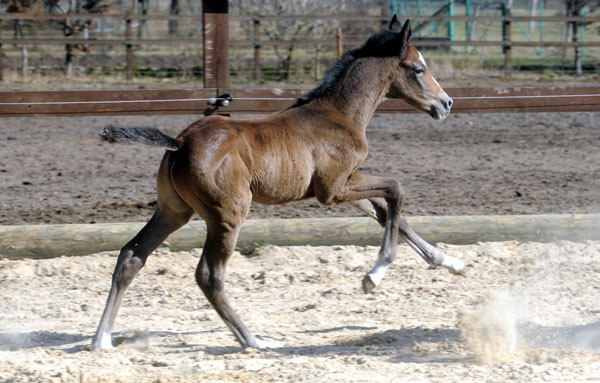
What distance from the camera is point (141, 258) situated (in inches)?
179

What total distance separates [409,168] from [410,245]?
3.85m

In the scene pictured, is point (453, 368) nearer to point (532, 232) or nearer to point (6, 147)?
point (532, 232)

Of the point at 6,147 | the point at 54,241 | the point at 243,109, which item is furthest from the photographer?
the point at 6,147

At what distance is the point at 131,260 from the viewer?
178 inches

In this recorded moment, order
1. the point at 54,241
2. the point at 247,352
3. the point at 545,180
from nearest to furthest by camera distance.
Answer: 1. the point at 247,352
2. the point at 54,241
3. the point at 545,180

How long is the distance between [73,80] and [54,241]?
37.5ft

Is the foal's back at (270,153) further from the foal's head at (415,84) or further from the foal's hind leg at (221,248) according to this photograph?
the foal's head at (415,84)

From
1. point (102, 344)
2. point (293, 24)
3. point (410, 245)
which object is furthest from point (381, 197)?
point (293, 24)

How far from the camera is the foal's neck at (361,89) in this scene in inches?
192

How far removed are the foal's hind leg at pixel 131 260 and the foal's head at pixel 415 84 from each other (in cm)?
159

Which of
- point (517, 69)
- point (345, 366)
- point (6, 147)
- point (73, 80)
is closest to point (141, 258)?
point (345, 366)

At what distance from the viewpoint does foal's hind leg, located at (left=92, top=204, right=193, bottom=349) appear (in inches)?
173

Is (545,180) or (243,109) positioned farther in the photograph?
(545,180)

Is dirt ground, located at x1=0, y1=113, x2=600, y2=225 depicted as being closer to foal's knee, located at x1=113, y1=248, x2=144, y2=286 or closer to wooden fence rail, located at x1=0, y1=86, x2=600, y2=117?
wooden fence rail, located at x1=0, y1=86, x2=600, y2=117
